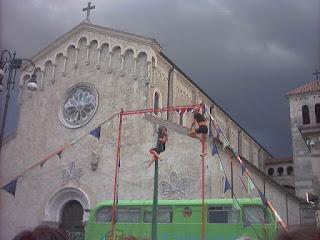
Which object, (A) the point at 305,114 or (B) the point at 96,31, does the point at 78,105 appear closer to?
(B) the point at 96,31

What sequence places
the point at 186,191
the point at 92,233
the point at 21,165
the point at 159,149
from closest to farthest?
the point at 159,149, the point at 92,233, the point at 186,191, the point at 21,165

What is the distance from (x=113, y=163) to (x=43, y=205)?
4835 millimetres

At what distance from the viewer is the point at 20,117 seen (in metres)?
25.8

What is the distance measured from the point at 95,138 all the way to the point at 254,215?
34.8 feet

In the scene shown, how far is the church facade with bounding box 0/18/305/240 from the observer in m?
20.3

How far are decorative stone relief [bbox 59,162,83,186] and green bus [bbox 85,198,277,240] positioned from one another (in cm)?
530

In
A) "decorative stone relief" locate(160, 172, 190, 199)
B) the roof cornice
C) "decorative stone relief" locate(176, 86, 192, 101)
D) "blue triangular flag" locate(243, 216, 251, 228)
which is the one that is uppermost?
the roof cornice

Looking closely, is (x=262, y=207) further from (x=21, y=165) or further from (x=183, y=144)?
(x=21, y=165)

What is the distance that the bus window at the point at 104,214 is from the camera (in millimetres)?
17250

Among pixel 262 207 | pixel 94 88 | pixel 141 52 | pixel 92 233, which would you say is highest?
pixel 141 52

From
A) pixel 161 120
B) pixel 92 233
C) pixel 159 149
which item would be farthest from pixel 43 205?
pixel 159 149

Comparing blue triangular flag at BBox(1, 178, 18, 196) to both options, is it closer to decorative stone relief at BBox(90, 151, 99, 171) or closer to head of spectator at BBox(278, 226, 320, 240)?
decorative stone relief at BBox(90, 151, 99, 171)

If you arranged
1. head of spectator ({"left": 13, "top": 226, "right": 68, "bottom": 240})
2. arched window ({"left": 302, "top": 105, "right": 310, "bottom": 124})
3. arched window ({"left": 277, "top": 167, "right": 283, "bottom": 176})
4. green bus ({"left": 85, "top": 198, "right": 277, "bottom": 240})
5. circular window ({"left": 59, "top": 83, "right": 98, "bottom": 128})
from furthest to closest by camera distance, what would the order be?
arched window ({"left": 277, "top": 167, "right": 283, "bottom": 176})
arched window ({"left": 302, "top": 105, "right": 310, "bottom": 124})
circular window ({"left": 59, "top": 83, "right": 98, "bottom": 128})
green bus ({"left": 85, "top": 198, "right": 277, "bottom": 240})
head of spectator ({"left": 13, "top": 226, "right": 68, "bottom": 240})

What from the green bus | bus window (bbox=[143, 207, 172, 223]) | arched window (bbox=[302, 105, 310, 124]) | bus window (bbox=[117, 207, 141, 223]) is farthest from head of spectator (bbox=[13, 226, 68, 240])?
arched window (bbox=[302, 105, 310, 124])
